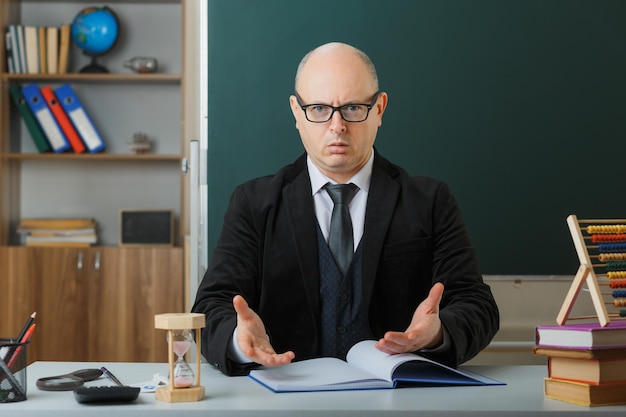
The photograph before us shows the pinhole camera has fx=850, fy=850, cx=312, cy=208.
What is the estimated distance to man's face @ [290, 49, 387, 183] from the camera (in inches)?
77.3

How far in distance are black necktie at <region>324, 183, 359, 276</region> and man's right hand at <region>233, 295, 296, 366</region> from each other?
51cm

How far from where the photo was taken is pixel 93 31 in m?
4.59

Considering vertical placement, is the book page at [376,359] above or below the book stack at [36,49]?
below

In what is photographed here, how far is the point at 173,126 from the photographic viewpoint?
477cm

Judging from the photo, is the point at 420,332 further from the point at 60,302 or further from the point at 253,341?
the point at 60,302

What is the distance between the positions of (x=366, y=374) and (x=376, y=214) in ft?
2.01

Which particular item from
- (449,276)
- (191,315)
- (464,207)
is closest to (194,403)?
(191,315)

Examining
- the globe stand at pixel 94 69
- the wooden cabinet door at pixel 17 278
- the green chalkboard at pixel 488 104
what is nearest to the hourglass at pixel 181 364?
the green chalkboard at pixel 488 104

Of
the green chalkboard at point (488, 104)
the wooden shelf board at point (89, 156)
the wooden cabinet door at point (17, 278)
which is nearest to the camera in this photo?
the green chalkboard at point (488, 104)

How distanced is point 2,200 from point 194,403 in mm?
3546

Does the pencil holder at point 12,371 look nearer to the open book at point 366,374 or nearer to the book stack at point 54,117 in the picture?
the open book at point 366,374

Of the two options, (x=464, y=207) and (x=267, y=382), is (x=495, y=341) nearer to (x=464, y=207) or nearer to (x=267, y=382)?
(x=464, y=207)

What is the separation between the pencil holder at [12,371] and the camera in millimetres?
1329

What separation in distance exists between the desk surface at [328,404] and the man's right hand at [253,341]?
2.1 inches
